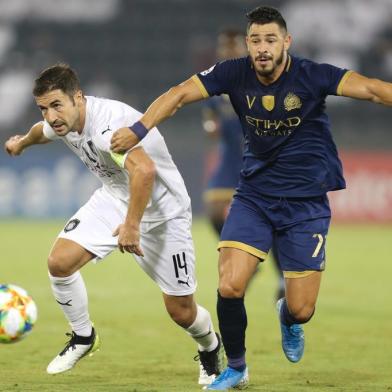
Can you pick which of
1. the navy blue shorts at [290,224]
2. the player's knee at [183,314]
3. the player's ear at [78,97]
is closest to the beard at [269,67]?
the navy blue shorts at [290,224]

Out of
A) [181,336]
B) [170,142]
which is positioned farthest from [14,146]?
[170,142]

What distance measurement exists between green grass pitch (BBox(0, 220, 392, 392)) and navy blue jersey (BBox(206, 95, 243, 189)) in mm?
1231

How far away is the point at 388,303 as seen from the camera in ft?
32.9

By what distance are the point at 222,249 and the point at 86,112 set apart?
1157 mm

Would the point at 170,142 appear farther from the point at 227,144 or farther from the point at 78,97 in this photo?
the point at 78,97

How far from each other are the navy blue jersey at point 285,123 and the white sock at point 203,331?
0.85 metres

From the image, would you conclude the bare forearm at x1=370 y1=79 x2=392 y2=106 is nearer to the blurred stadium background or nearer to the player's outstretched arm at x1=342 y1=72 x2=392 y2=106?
the player's outstretched arm at x1=342 y1=72 x2=392 y2=106

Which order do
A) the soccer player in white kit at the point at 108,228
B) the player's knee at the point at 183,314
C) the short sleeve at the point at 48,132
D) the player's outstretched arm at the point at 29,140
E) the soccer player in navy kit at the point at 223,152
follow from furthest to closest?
the soccer player in navy kit at the point at 223,152 → the player's outstretched arm at the point at 29,140 → the short sleeve at the point at 48,132 → the player's knee at the point at 183,314 → the soccer player in white kit at the point at 108,228

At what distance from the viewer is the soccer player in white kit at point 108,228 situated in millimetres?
5875

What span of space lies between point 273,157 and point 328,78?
0.60 meters

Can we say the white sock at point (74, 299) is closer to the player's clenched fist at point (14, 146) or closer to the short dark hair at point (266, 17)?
the player's clenched fist at point (14, 146)

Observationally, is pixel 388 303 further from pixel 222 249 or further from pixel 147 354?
pixel 222 249

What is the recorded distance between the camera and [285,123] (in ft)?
19.0

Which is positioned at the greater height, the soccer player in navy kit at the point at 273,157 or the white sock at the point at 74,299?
the soccer player in navy kit at the point at 273,157
